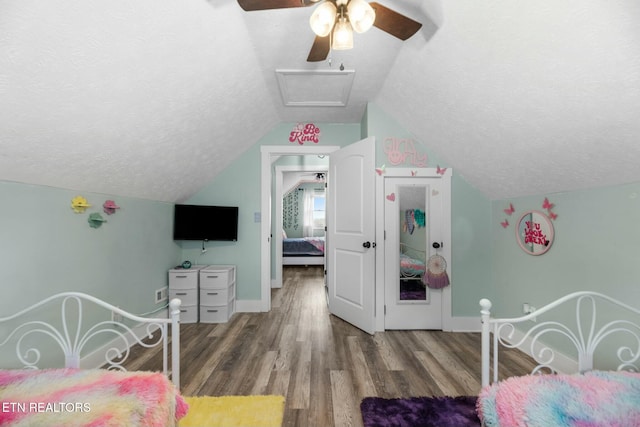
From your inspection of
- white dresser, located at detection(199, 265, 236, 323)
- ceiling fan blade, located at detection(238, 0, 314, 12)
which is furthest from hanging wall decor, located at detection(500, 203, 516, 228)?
white dresser, located at detection(199, 265, 236, 323)

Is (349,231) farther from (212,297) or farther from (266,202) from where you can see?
(212,297)

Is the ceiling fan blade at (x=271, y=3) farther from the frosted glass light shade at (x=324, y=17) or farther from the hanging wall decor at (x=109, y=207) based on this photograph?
the hanging wall decor at (x=109, y=207)

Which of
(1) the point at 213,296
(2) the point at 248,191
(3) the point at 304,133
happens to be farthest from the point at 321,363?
(3) the point at 304,133

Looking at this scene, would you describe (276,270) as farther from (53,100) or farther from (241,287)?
(53,100)

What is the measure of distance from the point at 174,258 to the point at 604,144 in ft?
13.7

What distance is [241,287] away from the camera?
3844mm

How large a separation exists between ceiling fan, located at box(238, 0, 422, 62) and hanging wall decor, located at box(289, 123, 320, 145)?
2.32m

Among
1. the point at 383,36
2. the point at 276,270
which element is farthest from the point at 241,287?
the point at 383,36

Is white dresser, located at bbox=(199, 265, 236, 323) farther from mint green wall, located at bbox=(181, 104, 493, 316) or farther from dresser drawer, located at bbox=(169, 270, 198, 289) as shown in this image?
mint green wall, located at bbox=(181, 104, 493, 316)

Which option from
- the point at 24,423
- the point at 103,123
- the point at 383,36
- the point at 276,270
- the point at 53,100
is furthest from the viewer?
the point at 276,270

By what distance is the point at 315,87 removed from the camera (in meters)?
2.96

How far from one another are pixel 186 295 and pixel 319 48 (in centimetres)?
306

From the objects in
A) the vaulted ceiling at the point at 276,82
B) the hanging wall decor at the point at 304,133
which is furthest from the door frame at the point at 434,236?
the hanging wall decor at the point at 304,133

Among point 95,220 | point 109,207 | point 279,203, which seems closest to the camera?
point 95,220
